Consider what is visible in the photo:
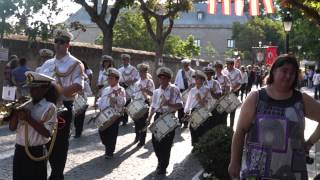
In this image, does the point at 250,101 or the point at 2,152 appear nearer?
the point at 250,101

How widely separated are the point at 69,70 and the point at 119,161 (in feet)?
10.9

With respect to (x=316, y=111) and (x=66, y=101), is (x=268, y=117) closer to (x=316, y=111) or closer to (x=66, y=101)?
(x=316, y=111)

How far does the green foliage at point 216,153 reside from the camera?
7176 mm

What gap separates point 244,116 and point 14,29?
15.3 meters

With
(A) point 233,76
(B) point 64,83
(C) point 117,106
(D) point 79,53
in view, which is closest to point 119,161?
(C) point 117,106

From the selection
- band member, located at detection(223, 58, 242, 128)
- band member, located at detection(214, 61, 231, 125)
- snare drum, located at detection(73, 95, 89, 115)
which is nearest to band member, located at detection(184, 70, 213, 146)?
band member, located at detection(214, 61, 231, 125)

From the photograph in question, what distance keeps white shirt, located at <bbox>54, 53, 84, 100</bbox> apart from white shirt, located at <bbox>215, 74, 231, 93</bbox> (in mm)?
7075

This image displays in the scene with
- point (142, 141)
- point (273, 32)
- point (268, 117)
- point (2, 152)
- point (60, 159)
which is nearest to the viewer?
point (268, 117)

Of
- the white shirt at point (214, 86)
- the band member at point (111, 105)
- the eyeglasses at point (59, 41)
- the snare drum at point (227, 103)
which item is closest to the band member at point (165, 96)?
the band member at point (111, 105)

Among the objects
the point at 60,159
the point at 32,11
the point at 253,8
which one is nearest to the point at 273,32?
the point at 32,11

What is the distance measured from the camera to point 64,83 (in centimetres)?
688

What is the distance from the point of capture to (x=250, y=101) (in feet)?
14.0

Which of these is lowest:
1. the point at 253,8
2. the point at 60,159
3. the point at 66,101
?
the point at 60,159

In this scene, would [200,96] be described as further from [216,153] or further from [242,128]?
[242,128]
